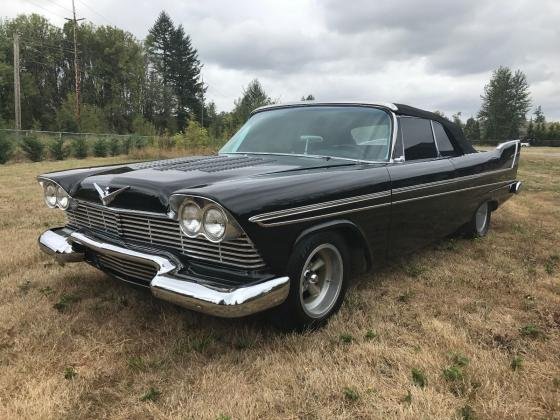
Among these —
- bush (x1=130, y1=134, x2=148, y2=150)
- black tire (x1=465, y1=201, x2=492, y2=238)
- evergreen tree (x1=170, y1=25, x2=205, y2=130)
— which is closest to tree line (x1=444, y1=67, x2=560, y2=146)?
evergreen tree (x1=170, y1=25, x2=205, y2=130)

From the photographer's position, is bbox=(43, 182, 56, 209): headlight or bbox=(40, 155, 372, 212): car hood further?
bbox=(43, 182, 56, 209): headlight

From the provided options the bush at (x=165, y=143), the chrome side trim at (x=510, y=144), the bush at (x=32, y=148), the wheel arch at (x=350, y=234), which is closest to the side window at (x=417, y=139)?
the wheel arch at (x=350, y=234)

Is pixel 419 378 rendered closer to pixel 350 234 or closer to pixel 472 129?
pixel 350 234

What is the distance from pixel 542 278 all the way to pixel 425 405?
7.65ft

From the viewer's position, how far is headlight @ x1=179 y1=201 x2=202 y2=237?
2.36 metres

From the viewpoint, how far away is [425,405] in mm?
2086

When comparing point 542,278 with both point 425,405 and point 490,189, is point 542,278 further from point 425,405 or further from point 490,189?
point 425,405

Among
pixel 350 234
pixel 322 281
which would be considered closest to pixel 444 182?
pixel 350 234

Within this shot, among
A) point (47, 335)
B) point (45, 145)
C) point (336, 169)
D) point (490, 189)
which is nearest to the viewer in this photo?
point (47, 335)

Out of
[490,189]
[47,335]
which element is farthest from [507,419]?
[490,189]

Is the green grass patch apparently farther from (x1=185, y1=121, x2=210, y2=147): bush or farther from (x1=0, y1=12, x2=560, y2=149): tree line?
(x1=0, y1=12, x2=560, y2=149): tree line

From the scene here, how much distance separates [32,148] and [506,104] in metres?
52.9

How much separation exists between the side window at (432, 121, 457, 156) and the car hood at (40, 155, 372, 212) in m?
1.48

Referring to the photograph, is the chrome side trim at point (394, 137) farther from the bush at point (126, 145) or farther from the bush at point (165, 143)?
the bush at point (126, 145)
